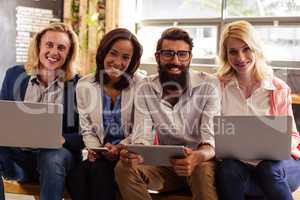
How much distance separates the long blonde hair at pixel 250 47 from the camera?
7.70ft

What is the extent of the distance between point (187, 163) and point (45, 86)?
0.96m

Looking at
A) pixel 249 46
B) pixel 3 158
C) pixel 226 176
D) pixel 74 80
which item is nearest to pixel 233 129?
pixel 226 176

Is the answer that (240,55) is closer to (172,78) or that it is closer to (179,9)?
(172,78)

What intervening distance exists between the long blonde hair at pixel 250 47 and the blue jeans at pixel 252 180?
0.53 meters

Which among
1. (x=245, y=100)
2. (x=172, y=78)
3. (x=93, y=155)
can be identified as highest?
(x=172, y=78)

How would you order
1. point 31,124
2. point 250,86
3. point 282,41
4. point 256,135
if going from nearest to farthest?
point 256,135
point 31,124
point 250,86
point 282,41

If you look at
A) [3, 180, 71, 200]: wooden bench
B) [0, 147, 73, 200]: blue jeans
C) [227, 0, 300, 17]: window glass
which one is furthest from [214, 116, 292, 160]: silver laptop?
[227, 0, 300, 17]: window glass

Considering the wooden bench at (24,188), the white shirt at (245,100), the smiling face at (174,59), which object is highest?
the smiling face at (174,59)

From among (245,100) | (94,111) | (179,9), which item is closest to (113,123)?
(94,111)

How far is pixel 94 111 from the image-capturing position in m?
2.37

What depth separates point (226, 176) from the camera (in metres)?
1.99

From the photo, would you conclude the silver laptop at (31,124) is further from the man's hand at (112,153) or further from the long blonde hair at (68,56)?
the long blonde hair at (68,56)

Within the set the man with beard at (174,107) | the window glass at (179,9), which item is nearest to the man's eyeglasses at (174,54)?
the man with beard at (174,107)

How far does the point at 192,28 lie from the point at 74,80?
2355 millimetres
